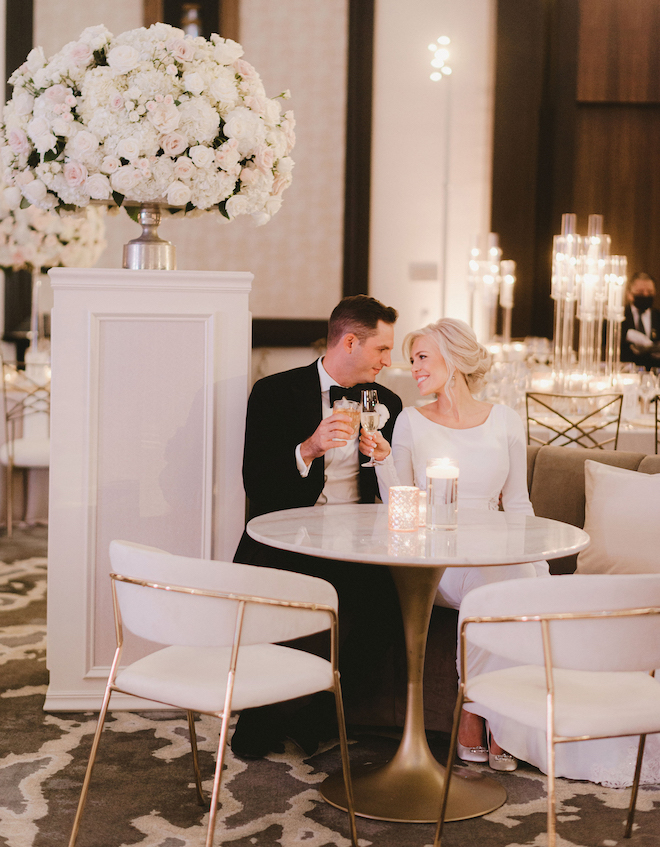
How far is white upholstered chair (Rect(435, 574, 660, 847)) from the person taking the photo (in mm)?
1878

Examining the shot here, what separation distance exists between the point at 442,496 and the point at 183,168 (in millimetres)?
1305

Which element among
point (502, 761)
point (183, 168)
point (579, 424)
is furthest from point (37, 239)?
point (502, 761)

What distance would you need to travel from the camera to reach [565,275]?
5.28 meters

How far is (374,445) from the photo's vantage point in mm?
2771

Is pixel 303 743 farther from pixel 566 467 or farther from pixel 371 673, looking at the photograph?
pixel 566 467

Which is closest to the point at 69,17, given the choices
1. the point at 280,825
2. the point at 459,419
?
the point at 459,419

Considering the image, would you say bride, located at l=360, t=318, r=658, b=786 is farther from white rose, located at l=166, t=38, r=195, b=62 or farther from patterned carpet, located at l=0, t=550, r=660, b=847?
white rose, located at l=166, t=38, r=195, b=62

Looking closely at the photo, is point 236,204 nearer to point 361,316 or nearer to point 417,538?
point 361,316

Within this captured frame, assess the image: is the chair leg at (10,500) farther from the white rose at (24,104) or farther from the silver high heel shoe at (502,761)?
the silver high heel shoe at (502,761)

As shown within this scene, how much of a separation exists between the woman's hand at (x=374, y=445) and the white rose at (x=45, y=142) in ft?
4.25

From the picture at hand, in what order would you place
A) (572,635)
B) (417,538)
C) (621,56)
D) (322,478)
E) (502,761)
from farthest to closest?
(621,56), (322,478), (502,761), (417,538), (572,635)

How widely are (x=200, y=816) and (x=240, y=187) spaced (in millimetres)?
1906

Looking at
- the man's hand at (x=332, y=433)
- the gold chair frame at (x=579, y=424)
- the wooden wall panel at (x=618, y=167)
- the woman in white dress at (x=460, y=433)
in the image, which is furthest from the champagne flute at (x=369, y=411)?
the wooden wall panel at (x=618, y=167)

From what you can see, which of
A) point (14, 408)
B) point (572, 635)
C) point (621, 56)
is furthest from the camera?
point (621, 56)
